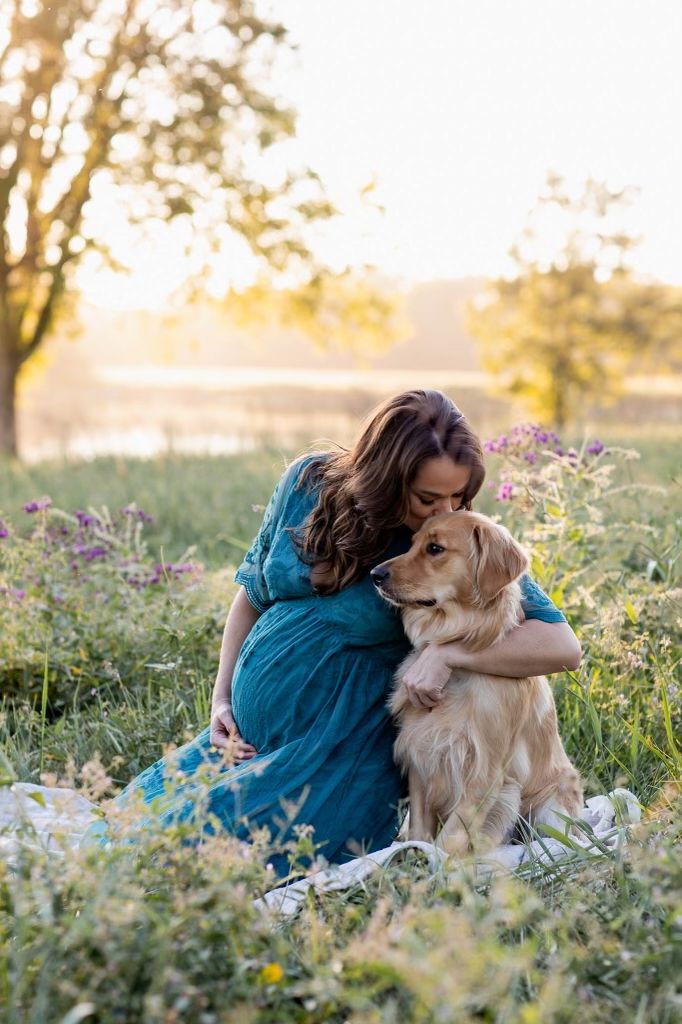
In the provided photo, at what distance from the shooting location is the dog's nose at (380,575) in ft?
10.3

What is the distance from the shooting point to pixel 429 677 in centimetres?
306

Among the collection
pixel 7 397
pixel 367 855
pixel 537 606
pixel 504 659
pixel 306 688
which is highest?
pixel 7 397

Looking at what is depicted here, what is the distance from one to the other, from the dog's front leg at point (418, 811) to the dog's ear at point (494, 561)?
607 mm

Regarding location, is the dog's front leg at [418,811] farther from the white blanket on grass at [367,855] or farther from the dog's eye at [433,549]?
the dog's eye at [433,549]

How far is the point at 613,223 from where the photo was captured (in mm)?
29250

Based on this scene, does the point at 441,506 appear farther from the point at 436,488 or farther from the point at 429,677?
the point at 429,677

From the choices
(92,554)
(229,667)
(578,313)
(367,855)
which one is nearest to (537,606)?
(367,855)

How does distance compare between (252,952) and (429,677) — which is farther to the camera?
(429,677)

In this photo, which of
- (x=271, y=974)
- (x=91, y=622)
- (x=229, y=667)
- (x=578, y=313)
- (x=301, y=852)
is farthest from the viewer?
(x=578, y=313)

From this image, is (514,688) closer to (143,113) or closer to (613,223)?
(143,113)

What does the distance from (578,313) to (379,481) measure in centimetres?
2699

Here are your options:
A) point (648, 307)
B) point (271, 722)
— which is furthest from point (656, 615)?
point (648, 307)

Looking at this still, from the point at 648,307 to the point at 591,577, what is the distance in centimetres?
2621

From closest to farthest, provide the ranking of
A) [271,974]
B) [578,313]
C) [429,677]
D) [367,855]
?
[271,974] < [367,855] < [429,677] < [578,313]
